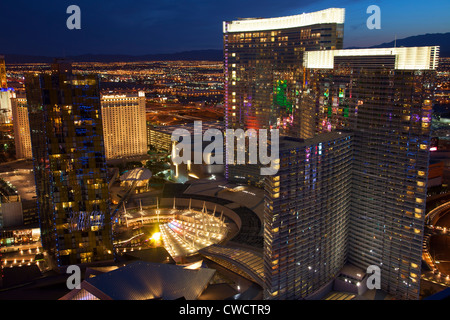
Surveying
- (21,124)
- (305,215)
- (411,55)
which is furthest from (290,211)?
(21,124)

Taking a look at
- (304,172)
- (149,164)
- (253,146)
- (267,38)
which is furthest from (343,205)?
(149,164)

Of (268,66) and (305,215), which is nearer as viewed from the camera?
(305,215)

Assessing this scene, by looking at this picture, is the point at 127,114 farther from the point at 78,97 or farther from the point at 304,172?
the point at 304,172

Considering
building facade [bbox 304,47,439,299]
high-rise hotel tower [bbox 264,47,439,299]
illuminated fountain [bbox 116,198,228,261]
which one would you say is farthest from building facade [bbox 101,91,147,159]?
high-rise hotel tower [bbox 264,47,439,299]

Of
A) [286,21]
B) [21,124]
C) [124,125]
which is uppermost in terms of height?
[286,21]

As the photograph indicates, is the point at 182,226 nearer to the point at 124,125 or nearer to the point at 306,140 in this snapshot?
the point at 306,140

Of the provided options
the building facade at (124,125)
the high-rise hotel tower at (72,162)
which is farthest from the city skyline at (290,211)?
the building facade at (124,125)

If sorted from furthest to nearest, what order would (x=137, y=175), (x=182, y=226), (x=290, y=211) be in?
1. (x=137, y=175)
2. (x=182, y=226)
3. (x=290, y=211)

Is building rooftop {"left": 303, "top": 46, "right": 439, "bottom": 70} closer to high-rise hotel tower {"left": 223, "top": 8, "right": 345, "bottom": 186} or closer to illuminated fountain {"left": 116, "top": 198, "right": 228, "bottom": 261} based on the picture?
high-rise hotel tower {"left": 223, "top": 8, "right": 345, "bottom": 186}
